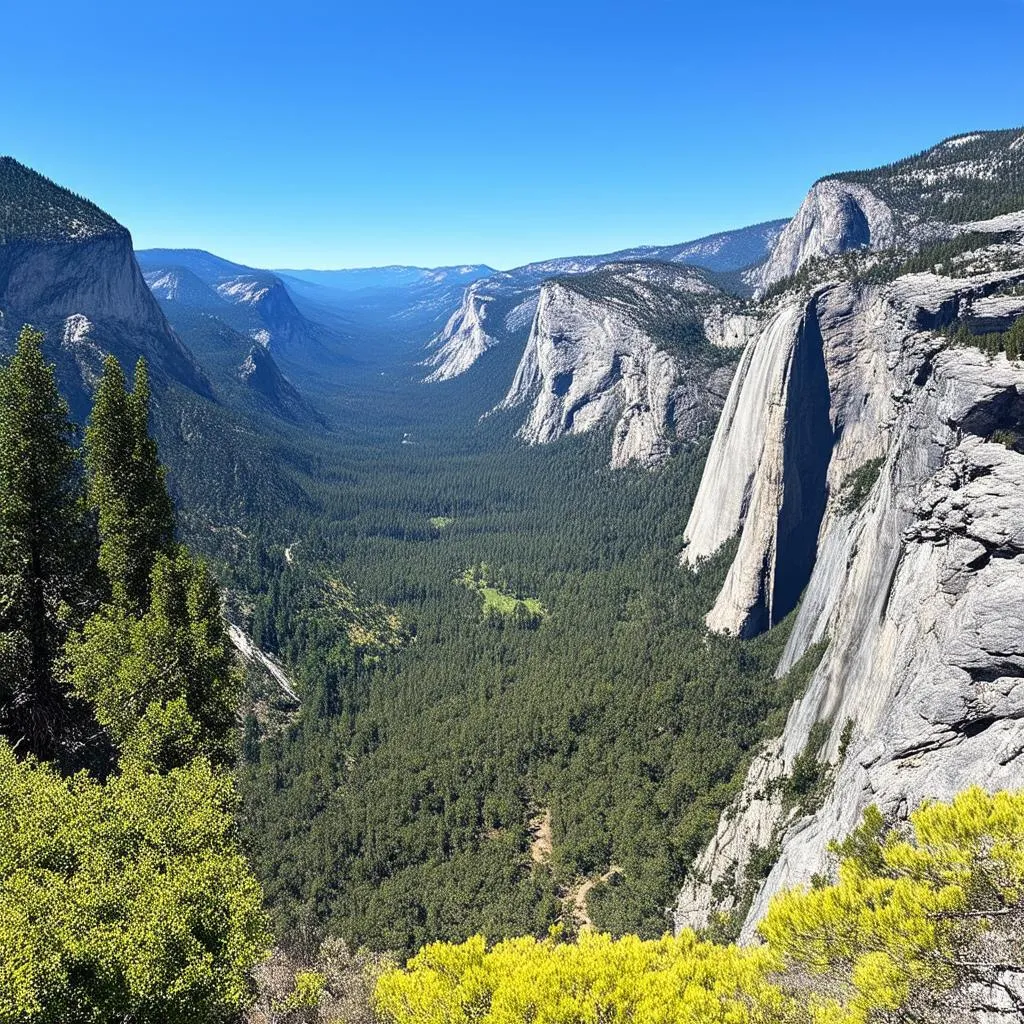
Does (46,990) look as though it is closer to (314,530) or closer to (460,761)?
(460,761)

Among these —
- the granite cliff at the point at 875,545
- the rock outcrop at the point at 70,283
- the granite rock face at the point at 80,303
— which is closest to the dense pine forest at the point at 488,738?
the granite cliff at the point at 875,545

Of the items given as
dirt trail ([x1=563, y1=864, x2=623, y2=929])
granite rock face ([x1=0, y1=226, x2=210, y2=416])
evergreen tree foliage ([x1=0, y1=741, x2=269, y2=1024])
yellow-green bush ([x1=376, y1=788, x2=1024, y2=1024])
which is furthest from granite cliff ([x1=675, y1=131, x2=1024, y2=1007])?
granite rock face ([x1=0, y1=226, x2=210, y2=416])

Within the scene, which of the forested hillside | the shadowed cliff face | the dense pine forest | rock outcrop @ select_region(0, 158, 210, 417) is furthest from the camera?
rock outcrop @ select_region(0, 158, 210, 417)

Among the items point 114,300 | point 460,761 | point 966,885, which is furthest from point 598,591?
point 114,300

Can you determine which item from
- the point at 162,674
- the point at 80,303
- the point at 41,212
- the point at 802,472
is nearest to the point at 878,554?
the point at 802,472

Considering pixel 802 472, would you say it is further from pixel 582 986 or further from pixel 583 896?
pixel 582 986

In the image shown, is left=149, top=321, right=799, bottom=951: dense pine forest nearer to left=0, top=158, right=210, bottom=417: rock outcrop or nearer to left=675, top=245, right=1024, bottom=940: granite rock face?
left=675, top=245, right=1024, bottom=940: granite rock face
